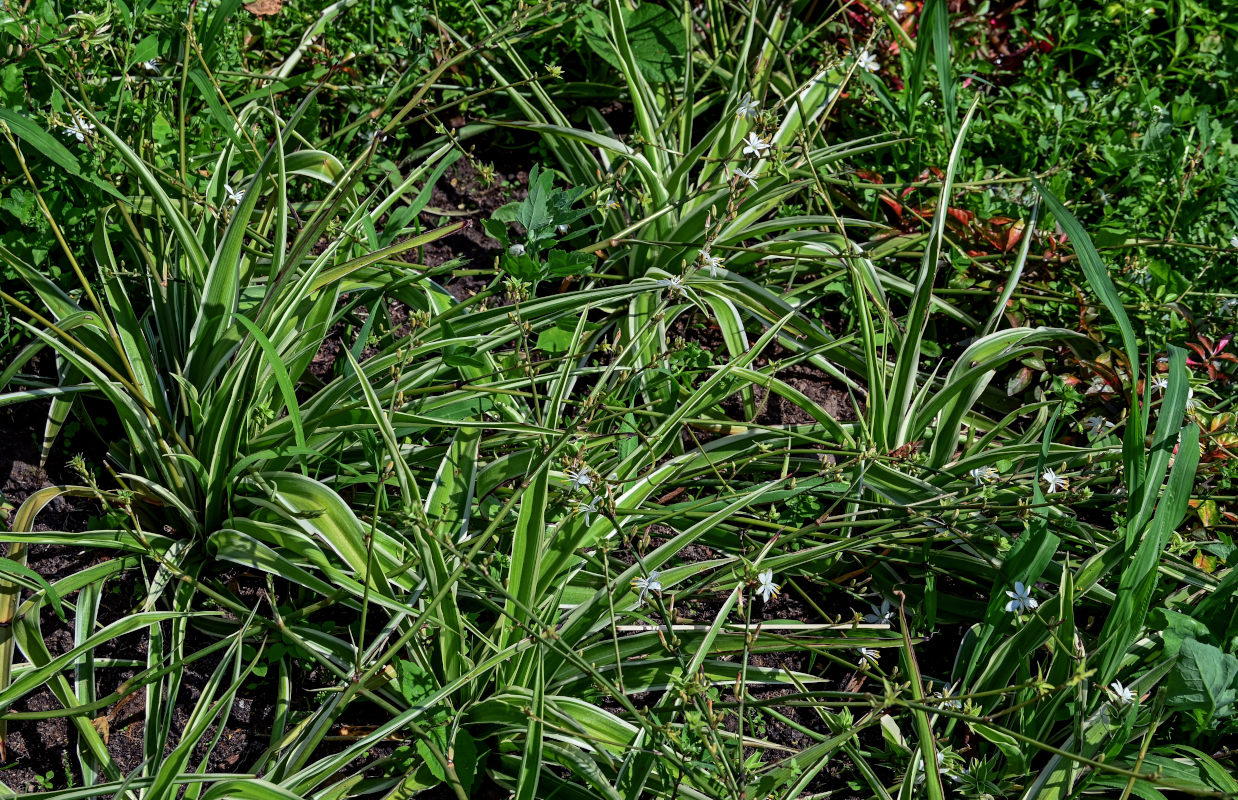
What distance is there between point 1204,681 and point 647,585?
3.04 feet

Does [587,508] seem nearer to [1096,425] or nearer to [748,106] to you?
[748,106]

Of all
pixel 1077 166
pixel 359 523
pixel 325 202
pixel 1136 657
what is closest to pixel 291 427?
pixel 359 523

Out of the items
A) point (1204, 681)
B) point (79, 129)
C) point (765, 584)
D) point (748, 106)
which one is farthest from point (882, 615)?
point (79, 129)

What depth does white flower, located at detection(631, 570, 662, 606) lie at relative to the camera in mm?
1579

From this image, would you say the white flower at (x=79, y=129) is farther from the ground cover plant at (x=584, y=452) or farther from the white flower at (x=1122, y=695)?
the white flower at (x=1122, y=695)

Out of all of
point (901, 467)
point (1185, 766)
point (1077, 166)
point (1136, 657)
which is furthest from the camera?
point (1077, 166)

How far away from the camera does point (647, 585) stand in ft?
5.16

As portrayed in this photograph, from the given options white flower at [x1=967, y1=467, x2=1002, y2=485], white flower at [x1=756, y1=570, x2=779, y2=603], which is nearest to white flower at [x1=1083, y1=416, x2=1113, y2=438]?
white flower at [x1=967, y1=467, x2=1002, y2=485]

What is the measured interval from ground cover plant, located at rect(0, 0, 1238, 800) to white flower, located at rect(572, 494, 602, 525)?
1cm

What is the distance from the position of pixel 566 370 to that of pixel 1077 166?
6.12ft

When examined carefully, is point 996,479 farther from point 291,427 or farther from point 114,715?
point 114,715

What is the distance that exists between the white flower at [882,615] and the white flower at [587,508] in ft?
1.91

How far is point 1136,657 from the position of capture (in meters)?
1.77

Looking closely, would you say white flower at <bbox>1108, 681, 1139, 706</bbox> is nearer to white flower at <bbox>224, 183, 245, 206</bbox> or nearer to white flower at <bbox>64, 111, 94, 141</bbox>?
white flower at <bbox>224, 183, 245, 206</bbox>
